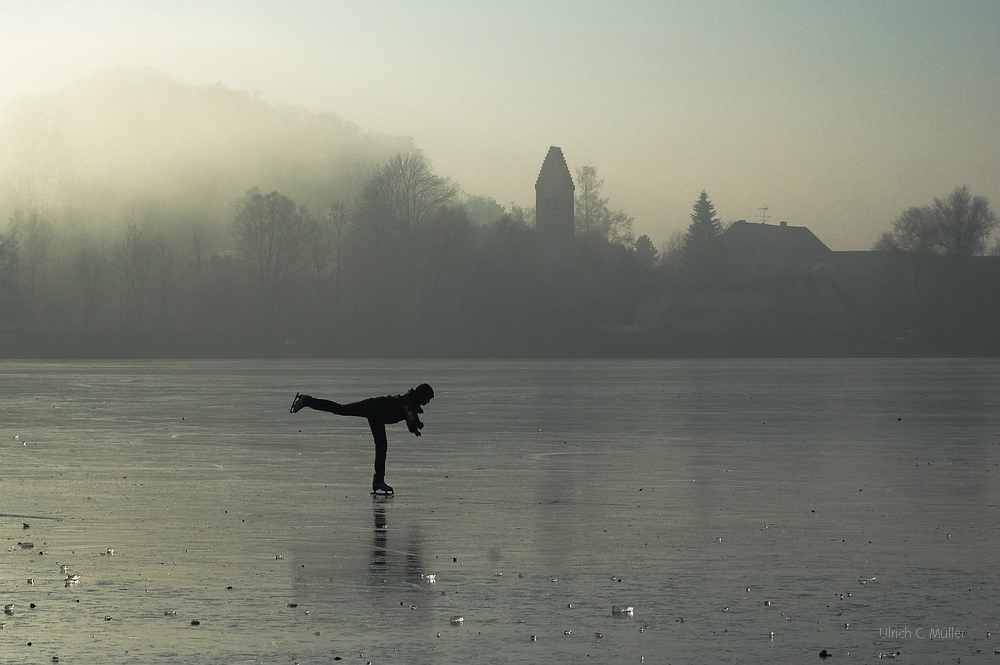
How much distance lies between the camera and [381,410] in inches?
597

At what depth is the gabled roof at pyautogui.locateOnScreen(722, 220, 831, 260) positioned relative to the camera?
511 feet

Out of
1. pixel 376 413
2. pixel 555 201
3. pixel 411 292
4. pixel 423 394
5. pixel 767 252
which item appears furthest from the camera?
pixel 555 201

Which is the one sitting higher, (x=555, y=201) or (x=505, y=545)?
(x=555, y=201)

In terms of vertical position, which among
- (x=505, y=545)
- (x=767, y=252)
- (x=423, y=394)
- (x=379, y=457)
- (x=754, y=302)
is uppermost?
(x=767, y=252)

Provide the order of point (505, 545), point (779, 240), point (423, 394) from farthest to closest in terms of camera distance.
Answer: point (779, 240), point (423, 394), point (505, 545)

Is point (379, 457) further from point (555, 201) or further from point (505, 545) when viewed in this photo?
point (555, 201)

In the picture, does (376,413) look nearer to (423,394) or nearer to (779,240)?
(423,394)

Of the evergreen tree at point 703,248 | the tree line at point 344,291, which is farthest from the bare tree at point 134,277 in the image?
the evergreen tree at point 703,248

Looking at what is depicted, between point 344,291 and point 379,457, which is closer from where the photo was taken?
point 379,457

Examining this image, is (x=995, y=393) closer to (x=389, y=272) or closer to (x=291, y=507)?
(x=291, y=507)

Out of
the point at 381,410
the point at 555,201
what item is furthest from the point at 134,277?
the point at 381,410

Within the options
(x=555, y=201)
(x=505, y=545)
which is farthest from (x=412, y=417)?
(x=555, y=201)

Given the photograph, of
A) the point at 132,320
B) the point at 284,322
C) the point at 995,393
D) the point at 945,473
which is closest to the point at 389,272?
the point at 284,322

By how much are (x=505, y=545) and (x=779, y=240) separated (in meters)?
158
